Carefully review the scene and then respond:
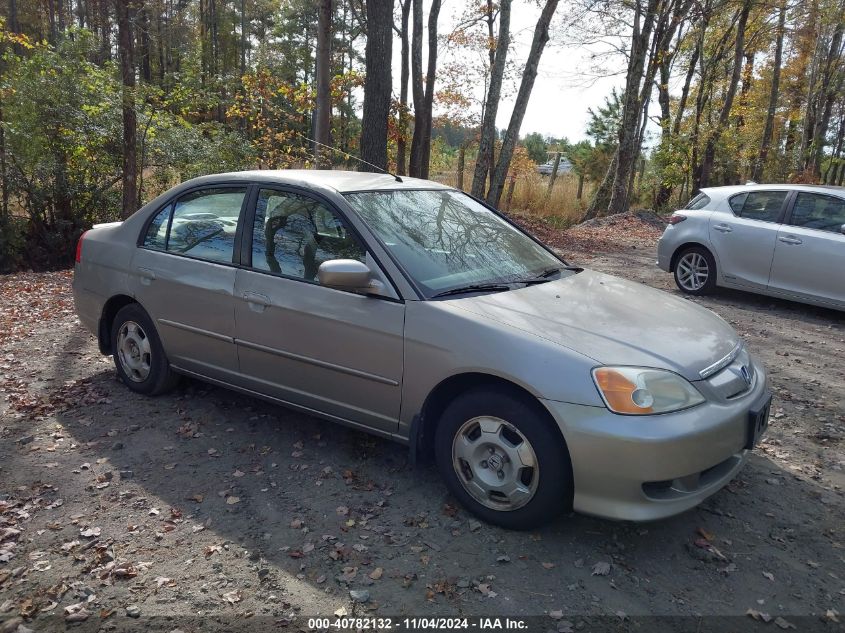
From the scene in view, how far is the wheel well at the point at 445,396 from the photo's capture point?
10.7ft

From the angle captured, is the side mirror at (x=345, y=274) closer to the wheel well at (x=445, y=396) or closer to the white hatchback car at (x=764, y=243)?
the wheel well at (x=445, y=396)

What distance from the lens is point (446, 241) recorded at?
13.4 ft

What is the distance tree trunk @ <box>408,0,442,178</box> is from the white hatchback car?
→ 1214cm

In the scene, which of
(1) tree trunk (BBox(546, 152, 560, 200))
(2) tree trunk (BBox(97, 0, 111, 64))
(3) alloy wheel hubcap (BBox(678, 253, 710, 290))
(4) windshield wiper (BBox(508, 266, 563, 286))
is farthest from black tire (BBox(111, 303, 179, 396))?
(1) tree trunk (BBox(546, 152, 560, 200))

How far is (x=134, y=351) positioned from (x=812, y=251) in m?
7.51

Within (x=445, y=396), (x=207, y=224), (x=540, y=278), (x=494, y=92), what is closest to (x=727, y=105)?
(x=494, y=92)

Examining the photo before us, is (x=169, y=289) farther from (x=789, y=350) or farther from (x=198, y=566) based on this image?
(x=789, y=350)

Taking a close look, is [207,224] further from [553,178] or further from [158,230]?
[553,178]

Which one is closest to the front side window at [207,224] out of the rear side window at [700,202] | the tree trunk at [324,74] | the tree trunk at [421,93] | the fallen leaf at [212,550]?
the fallen leaf at [212,550]

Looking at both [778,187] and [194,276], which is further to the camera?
[778,187]

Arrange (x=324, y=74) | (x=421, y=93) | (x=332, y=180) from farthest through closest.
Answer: (x=421, y=93) < (x=324, y=74) < (x=332, y=180)

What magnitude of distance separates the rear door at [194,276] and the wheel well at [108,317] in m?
0.32

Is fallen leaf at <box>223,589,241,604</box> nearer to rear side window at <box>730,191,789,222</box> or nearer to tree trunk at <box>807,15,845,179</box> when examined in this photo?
rear side window at <box>730,191,789,222</box>

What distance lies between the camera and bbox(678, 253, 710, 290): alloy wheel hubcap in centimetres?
916
